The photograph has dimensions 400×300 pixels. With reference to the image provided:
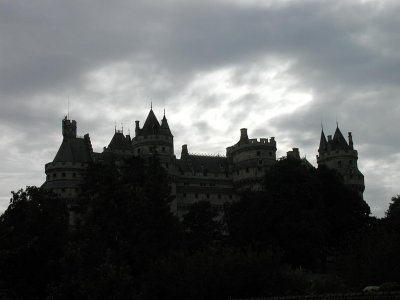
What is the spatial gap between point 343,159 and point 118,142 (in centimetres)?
2937

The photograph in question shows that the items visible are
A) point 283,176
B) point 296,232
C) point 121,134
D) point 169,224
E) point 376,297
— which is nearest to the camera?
point 376,297

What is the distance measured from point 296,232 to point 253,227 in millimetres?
4430

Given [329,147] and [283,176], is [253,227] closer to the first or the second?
[283,176]

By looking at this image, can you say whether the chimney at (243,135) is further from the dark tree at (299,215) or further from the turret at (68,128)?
the dark tree at (299,215)

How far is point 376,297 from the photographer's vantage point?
20.7 metres

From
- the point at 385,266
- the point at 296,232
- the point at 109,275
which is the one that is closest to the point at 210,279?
the point at 109,275

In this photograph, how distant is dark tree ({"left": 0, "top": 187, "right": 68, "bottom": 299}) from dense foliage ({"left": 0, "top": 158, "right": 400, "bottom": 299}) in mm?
57

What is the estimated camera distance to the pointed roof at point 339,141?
91812mm

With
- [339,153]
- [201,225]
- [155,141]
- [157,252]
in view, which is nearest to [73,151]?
[155,141]

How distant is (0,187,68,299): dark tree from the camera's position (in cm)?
3741

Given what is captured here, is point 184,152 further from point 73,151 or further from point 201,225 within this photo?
point 201,225

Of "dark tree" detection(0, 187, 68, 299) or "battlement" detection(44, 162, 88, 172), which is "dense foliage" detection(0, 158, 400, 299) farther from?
"battlement" detection(44, 162, 88, 172)

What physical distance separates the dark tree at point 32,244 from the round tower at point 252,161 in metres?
47.3

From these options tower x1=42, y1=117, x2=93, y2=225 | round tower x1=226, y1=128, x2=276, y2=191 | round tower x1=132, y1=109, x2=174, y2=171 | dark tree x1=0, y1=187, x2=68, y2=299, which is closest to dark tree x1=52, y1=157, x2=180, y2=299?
dark tree x1=0, y1=187, x2=68, y2=299
